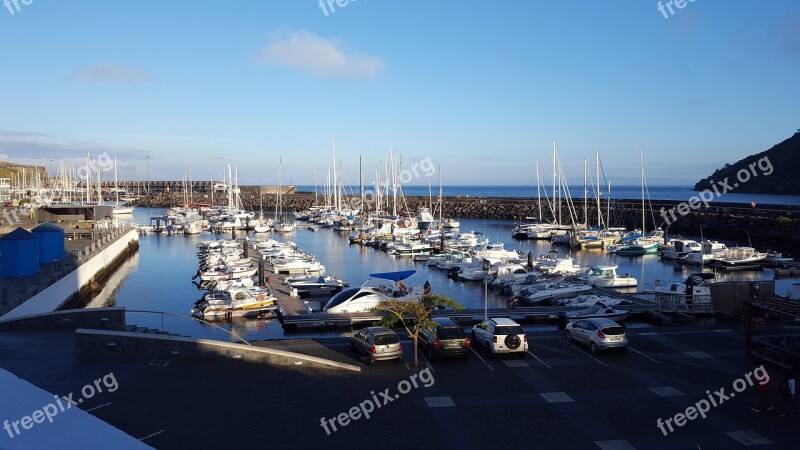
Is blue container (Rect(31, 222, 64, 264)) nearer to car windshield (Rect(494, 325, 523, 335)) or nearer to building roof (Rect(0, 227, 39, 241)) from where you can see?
building roof (Rect(0, 227, 39, 241))

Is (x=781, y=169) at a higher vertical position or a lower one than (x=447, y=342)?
higher

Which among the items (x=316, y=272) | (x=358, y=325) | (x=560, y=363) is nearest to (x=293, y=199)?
(x=316, y=272)

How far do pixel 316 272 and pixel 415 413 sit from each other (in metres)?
31.8

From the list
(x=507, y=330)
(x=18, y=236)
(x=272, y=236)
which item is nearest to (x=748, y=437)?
(x=507, y=330)

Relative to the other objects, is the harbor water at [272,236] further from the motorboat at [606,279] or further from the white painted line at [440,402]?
the white painted line at [440,402]

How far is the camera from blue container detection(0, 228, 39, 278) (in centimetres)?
3066

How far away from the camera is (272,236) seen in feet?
258

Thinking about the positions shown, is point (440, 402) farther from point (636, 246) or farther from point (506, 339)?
point (636, 246)

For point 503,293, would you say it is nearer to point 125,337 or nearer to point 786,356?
point 786,356

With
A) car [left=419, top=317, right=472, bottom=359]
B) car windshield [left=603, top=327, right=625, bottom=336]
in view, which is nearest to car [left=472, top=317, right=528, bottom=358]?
car [left=419, top=317, right=472, bottom=359]

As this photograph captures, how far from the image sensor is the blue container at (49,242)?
37406mm

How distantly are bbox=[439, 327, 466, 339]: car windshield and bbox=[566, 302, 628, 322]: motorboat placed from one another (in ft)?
33.9

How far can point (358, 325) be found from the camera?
2638 centimetres

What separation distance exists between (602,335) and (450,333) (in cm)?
474
